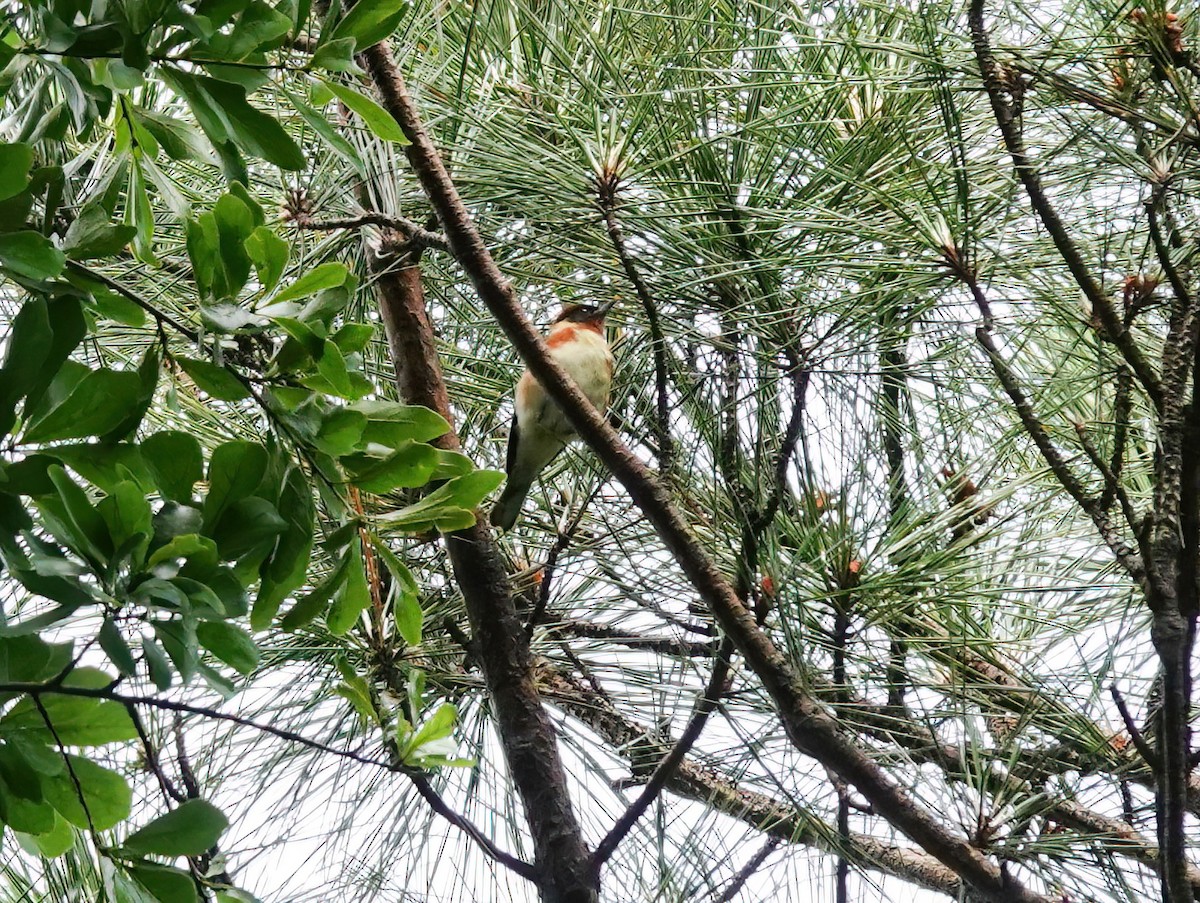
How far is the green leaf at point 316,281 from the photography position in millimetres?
888

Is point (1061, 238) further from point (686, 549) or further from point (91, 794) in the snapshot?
point (91, 794)

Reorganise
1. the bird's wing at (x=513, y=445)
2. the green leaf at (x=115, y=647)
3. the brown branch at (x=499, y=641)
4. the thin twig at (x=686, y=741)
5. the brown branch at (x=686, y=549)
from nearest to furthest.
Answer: the green leaf at (x=115, y=647) < the brown branch at (x=686, y=549) < the thin twig at (x=686, y=741) < the brown branch at (x=499, y=641) < the bird's wing at (x=513, y=445)

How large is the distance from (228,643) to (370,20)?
47cm

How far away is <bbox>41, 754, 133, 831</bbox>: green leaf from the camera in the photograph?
853mm

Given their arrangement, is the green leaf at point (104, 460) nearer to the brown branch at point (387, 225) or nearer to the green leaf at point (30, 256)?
the green leaf at point (30, 256)

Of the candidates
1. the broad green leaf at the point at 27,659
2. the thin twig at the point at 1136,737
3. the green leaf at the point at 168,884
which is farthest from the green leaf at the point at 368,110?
the thin twig at the point at 1136,737

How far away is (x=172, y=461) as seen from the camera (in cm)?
85

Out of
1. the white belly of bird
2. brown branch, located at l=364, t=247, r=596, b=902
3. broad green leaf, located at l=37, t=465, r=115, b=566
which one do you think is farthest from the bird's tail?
broad green leaf, located at l=37, t=465, r=115, b=566

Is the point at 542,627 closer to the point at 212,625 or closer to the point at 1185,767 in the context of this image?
the point at 1185,767

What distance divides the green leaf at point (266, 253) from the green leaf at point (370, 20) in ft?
0.57

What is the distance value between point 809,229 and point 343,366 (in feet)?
2.54

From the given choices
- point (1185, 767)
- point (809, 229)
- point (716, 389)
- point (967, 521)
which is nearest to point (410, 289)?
point (716, 389)

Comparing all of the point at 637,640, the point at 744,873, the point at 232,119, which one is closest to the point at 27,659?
the point at 232,119

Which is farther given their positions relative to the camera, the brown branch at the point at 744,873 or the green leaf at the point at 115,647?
the brown branch at the point at 744,873
